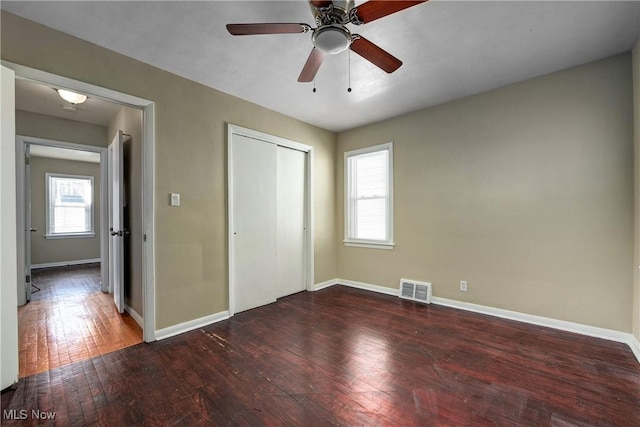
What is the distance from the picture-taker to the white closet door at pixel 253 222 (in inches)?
134

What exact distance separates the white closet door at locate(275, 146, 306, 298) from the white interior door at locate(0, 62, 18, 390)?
8.34 feet

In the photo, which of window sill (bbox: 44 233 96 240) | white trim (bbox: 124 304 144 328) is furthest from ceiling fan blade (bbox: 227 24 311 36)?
window sill (bbox: 44 233 96 240)

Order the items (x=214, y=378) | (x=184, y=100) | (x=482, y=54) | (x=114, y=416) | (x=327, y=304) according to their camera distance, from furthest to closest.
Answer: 1. (x=327, y=304)
2. (x=184, y=100)
3. (x=482, y=54)
4. (x=214, y=378)
5. (x=114, y=416)

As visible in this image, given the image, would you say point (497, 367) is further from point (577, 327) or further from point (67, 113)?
point (67, 113)

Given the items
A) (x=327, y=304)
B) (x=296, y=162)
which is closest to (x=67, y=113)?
(x=296, y=162)

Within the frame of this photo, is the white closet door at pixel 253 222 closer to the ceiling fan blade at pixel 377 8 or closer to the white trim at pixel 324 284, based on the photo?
the white trim at pixel 324 284

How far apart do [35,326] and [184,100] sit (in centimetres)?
290

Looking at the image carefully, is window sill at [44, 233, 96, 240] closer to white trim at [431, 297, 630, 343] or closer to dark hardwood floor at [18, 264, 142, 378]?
dark hardwood floor at [18, 264, 142, 378]

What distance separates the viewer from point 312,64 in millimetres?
2078

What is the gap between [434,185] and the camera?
3.69 meters

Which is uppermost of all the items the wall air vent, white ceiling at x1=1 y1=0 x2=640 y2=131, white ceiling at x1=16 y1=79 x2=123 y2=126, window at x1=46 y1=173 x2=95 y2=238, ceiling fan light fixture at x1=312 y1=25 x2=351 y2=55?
white ceiling at x1=1 y1=0 x2=640 y2=131

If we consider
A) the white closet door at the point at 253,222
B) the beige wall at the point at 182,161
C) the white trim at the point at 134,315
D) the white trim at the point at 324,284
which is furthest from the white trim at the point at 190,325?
the white trim at the point at 324,284

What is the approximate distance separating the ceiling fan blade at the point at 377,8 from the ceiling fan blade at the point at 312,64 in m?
0.36

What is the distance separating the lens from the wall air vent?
3674 mm
